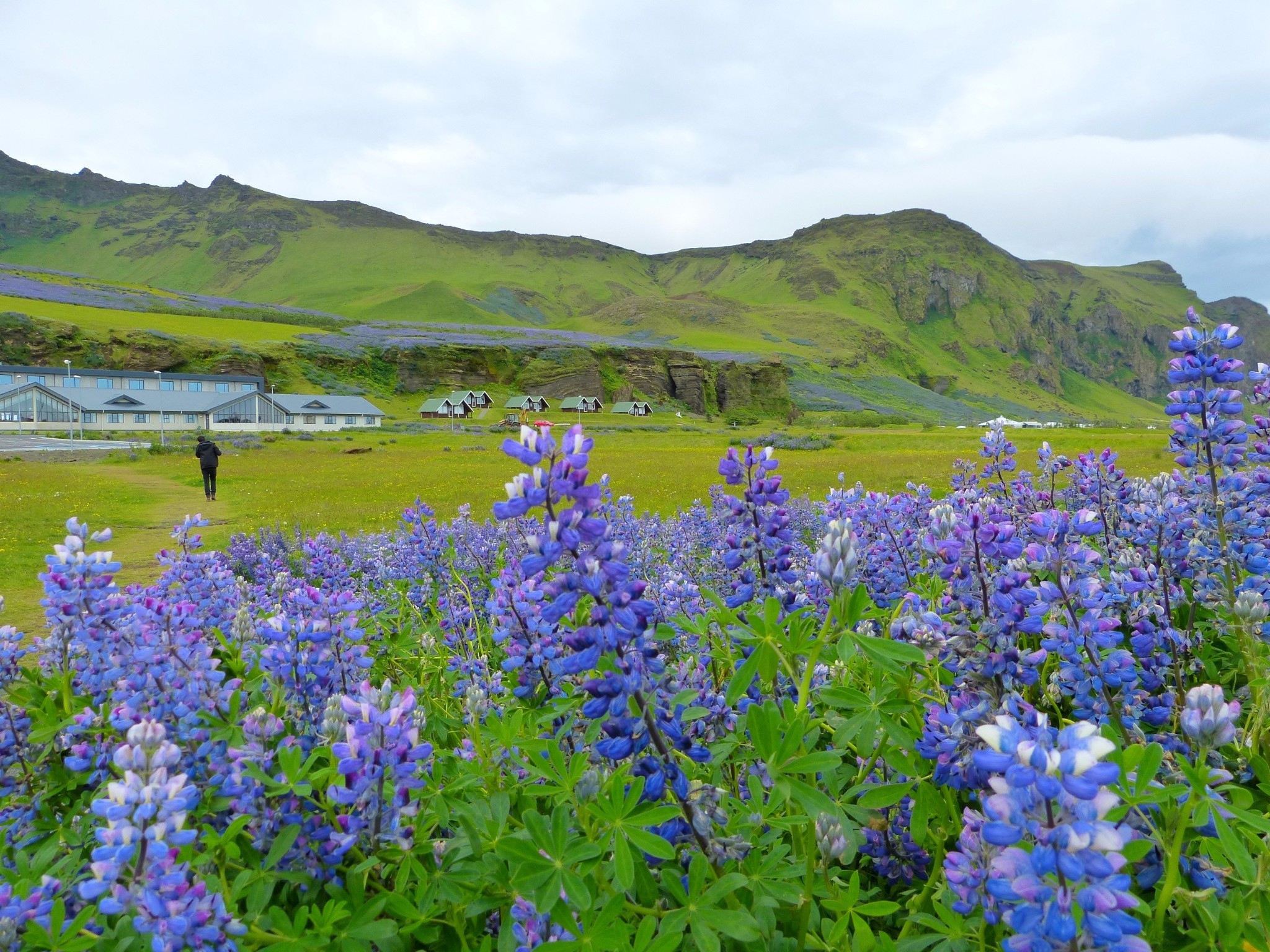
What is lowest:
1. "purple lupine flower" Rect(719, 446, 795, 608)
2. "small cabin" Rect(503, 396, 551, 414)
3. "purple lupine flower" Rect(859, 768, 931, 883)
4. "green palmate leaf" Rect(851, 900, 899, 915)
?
"purple lupine flower" Rect(859, 768, 931, 883)

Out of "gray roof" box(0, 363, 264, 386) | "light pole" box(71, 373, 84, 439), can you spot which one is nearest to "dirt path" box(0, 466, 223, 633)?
"light pole" box(71, 373, 84, 439)

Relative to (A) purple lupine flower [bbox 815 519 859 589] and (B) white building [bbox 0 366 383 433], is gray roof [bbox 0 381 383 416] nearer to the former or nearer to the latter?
(B) white building [bbox 0 366 383 433]

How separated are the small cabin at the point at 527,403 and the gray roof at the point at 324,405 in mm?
16567

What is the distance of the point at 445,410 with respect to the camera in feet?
253

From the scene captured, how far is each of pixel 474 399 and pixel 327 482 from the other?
2280 inches

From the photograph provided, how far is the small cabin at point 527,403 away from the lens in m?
80.3

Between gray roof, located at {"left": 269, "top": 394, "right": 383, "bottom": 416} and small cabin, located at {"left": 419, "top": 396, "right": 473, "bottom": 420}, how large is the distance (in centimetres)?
750

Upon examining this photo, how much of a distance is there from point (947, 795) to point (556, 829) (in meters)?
1.08

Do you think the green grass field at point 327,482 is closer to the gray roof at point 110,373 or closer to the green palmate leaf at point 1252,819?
the green palmate leaf at point 1252,819

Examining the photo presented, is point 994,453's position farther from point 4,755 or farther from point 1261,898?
point 4,755

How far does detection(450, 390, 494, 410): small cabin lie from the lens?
77375 millimetres

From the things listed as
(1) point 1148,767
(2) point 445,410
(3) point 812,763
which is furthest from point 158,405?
(1) point 1148,767

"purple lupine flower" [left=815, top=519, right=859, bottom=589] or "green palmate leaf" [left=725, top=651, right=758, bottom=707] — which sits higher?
"purple lupine flower" [left=815, top=519, right=859, bottom=589]

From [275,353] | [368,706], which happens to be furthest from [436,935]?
[275,353]
